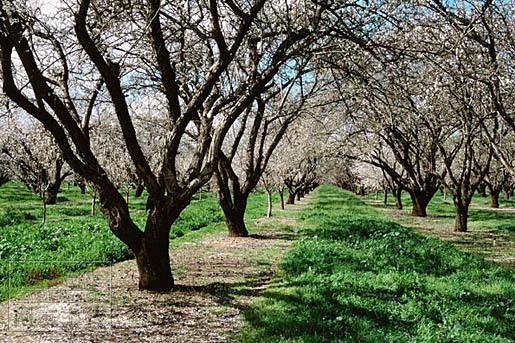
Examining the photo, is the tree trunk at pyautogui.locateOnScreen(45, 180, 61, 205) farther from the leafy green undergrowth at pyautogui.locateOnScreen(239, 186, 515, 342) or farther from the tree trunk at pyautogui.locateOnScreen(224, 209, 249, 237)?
the leafy green undergrowth at pyautogui.locateOnScreen(239, 186, 515, 342)

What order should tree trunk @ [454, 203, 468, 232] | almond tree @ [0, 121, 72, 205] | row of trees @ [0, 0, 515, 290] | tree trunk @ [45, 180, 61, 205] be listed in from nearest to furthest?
1. row of trees @ [0, 0, 515, 290]
2. tree trunk @ [454, 203, 468, 232]
3. almond tree @ [0, 121, 72, 205]
4. tree trunk @ [45, 180, 61, 205]

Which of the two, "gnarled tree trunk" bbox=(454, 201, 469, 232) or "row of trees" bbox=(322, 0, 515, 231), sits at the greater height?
"row of trees" bbox=(322, 0, 515, 231)

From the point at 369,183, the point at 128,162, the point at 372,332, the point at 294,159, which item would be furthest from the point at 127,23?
the point at 369,183

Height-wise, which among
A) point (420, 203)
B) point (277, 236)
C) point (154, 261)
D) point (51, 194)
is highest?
point (51, 194)

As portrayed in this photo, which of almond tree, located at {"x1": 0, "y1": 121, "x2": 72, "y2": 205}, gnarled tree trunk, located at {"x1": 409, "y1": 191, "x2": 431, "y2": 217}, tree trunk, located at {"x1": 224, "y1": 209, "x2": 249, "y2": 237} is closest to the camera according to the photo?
tree trunk, located at {"x1": 224, "y1": 209, "x2": 249, "y2": 237}

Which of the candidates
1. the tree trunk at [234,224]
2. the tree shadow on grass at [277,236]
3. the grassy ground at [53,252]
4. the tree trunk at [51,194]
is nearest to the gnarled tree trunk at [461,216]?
the tree shadow on grass at [277,236]

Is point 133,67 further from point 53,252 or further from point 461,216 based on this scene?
point 461,216

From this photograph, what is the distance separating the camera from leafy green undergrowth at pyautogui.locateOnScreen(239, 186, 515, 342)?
5574 mm

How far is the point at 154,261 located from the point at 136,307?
1028 mm

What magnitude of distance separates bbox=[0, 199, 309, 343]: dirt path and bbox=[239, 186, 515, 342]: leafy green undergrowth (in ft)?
1.53

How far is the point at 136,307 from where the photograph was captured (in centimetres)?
702

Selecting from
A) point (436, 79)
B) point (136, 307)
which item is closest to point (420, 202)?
point (436, 79)

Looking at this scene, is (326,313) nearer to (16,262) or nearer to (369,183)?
(16,262)

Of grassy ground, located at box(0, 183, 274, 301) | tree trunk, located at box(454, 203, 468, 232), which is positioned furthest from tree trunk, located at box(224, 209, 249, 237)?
tree trunk, located at box(454, 203, 468, 232)
